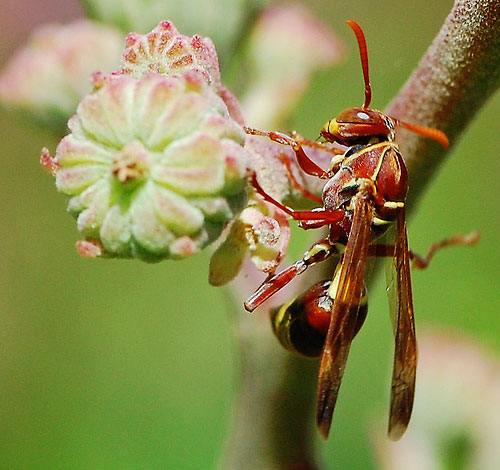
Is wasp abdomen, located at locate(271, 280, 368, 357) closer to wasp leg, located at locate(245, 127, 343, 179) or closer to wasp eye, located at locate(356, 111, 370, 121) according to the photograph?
wasp leg, located at locate(245, 127, 343, 179)

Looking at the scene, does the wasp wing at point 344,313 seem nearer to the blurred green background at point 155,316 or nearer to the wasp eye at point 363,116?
the wasp eye at point 363,116

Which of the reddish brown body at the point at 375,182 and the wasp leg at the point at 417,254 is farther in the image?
the wasp leg at the point at 417,254

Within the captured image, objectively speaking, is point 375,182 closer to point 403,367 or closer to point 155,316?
point 403,367

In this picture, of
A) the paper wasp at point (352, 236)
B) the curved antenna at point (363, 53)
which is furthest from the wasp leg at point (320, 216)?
the curved antenna at point (363, 53)

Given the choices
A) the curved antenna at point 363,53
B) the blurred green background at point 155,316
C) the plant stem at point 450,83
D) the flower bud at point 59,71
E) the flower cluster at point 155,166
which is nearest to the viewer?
the flower cluster at point 155,166

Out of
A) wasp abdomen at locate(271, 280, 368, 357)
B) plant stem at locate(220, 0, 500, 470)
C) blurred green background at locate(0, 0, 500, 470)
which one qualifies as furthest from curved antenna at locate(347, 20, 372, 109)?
blurred green background at locate(0, 0, 500, 470)

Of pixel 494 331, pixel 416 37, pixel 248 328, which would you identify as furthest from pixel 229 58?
pixel 416 37
